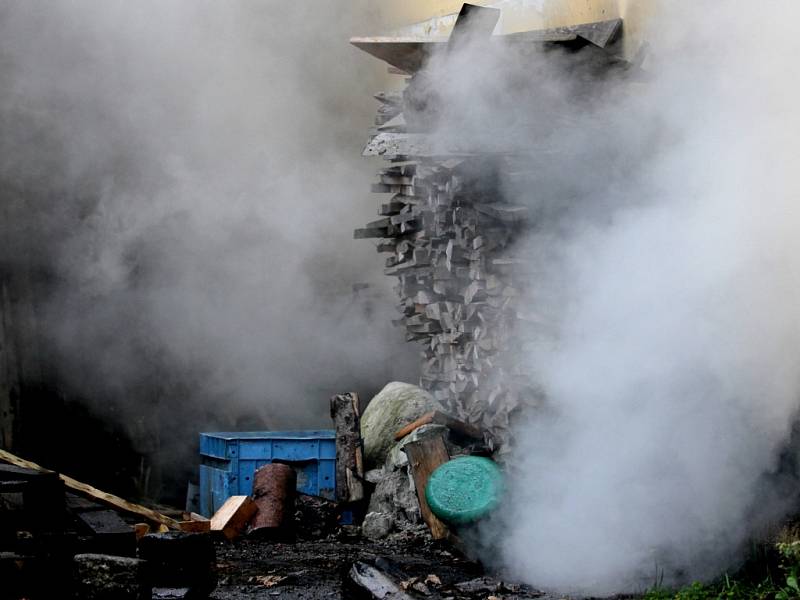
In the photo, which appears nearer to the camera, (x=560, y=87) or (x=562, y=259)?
(x=562, y=259)

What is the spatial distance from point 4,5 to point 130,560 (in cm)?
668

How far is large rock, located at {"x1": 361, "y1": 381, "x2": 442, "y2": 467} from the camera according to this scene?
28.2 ft

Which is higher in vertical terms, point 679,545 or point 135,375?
point 135,375

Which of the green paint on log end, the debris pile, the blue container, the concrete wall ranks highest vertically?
the concrete wall

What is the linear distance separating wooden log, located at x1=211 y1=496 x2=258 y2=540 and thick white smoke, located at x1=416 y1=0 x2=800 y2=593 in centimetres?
219

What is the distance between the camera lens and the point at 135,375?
33.8 feet

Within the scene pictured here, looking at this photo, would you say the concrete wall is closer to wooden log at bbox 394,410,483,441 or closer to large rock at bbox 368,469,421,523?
wooden log at bbox 394,410,483,441

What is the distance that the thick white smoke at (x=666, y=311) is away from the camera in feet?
16.2

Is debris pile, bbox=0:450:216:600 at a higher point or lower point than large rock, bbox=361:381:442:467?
lower

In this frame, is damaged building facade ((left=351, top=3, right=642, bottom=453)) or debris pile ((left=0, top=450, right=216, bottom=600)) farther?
damaged building facade ((left=351, top=3, right=642, bottom=453))

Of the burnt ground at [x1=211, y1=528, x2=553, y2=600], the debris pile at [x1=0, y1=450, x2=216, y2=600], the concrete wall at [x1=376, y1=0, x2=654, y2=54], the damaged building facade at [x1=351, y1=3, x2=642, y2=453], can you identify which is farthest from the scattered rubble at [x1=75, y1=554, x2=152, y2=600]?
the concrete wall at [x1=376, y1=0, x2=654, y2=54]

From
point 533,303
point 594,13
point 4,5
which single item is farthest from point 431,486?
point 4,5

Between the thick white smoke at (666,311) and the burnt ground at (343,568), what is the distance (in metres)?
0.31

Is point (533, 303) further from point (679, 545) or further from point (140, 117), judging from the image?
point (140, 117)
